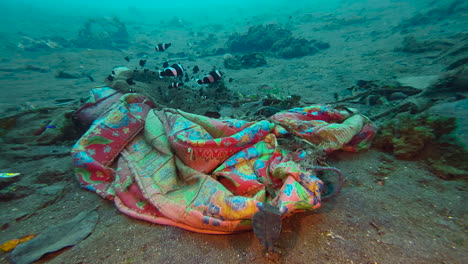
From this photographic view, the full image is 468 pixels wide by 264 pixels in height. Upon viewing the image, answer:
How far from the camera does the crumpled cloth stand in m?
1.70

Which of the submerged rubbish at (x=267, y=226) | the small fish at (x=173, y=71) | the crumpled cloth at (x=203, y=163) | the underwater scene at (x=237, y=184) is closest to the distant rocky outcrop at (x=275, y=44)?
the underwater scene at (x=237, y=184)

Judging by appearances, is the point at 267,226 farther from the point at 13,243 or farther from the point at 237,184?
the point at 13,243

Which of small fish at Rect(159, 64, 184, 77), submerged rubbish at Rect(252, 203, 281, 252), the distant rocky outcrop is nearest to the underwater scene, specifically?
submerged rubbish at Rect(252, 203, 281, 252)

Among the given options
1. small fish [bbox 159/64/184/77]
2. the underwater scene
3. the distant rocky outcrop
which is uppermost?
the distant rocky outcrop

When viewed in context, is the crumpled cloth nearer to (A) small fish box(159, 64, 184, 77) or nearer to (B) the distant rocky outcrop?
(A) small fish box(159, 64, 184, 77)

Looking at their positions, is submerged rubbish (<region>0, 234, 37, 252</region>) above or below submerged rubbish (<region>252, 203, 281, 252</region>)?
below

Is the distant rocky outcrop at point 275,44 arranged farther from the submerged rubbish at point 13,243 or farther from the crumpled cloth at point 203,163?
the submerged rubbish at point 13,243

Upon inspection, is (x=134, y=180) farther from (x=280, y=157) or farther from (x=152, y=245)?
(x=280, y=157)

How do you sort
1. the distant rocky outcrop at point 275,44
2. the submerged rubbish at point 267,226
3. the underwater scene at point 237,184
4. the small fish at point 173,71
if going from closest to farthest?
1. the submerged rubbish at point 267,226
2. the underwater scene at point 237,184
3. the small fish at point 173,71
4. the distant rocky outcrop at point 275,44

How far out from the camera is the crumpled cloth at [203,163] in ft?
5.59

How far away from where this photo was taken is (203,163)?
2.19 m

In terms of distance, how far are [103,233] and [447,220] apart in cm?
317

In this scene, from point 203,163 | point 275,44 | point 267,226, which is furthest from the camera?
point 275,44

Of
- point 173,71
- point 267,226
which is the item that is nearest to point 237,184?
point 267,226
